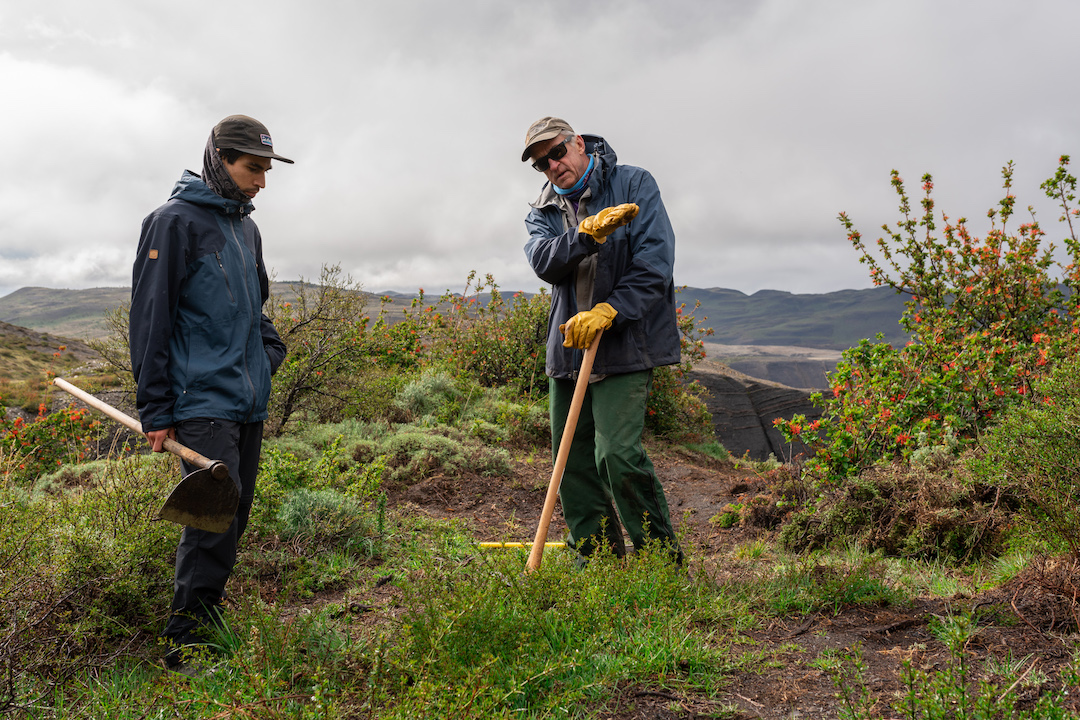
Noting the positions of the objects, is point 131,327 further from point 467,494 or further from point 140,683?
point 467,494

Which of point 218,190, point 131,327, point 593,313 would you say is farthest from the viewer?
point 593,313

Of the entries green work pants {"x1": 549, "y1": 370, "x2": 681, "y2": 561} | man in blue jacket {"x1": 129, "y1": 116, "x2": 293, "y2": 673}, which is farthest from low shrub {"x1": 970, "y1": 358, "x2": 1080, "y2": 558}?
man in blue jacket {"x1": 129, "y1": 116, "x2": 293, "y2": 673}

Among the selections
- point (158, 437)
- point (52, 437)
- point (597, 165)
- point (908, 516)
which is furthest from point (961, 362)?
point (52, 437)

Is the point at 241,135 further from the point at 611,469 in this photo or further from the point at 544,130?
the point at 611,469

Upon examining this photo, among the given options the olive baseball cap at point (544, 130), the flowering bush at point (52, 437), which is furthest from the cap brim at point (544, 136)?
the flowering bush at point (52, 437)

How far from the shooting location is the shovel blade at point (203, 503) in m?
2.51

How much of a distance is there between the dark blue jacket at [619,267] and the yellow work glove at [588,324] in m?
0.06

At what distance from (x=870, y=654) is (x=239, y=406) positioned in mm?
2645

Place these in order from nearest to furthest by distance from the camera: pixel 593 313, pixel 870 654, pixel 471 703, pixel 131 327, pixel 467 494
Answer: pixel 471 703 < pixel 870 654 < pixel 131 327 < pixel 593 313 < pixel 467 494

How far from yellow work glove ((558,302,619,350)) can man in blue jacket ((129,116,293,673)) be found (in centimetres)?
142

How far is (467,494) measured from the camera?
6238 mm

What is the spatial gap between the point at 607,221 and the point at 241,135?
1636 millimetres

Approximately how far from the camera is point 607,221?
3143 millimetres

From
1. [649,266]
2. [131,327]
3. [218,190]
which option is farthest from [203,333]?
[649,266]
